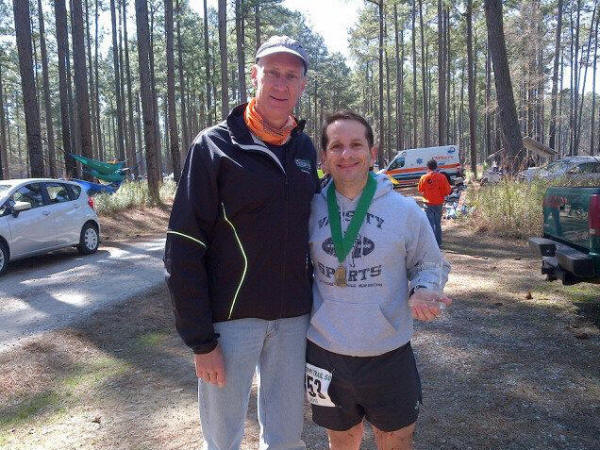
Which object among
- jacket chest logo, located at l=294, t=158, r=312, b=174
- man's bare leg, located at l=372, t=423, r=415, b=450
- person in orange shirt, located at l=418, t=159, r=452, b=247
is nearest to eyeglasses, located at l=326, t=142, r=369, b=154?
jacket chest logo, located at l=294, t=158, r=312, b=174

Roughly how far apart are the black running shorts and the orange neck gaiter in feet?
3.04

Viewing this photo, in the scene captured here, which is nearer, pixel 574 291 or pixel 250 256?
pixel 250 256

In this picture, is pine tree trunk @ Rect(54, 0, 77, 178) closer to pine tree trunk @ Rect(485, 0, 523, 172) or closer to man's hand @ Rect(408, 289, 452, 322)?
pine tree trunk @ Rect(485, 0, 523, 172)

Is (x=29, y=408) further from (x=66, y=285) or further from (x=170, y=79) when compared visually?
(x=170, y=79)

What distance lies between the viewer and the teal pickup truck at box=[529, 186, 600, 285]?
4.77 meters

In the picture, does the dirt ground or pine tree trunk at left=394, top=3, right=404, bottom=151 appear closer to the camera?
the dirt ground

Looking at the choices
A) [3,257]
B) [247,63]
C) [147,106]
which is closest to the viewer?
[3,257]

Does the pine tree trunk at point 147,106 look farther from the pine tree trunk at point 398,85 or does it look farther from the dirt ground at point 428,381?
the pine tree trunk at point 398,85

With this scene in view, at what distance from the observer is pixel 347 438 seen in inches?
87.4

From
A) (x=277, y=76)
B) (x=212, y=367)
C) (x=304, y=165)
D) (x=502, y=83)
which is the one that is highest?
(x=502, y=83)

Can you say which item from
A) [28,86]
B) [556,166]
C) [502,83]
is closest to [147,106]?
[28,86]

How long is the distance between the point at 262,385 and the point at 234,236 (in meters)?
0.70

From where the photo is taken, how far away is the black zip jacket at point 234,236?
1909 mm

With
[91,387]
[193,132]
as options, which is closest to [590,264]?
[91,387]
